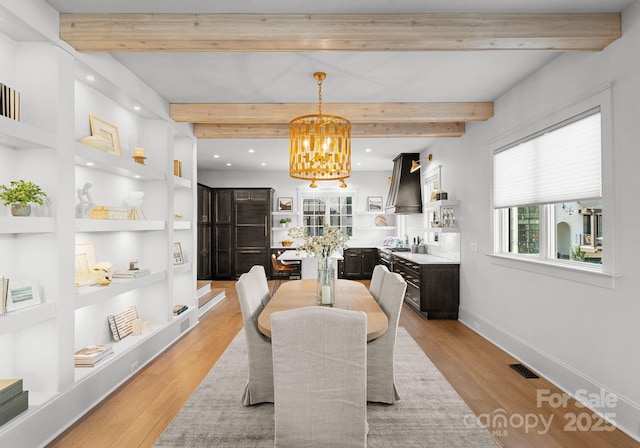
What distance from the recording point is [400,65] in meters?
3.24

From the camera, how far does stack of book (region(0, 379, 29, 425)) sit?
2.02 meters

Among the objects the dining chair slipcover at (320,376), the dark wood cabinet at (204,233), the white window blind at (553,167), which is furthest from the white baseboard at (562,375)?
the dark wood cabinet at (204,233)

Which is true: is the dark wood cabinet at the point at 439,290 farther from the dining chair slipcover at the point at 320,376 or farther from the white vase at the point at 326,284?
the dining chair slipcover at the point at 320,376

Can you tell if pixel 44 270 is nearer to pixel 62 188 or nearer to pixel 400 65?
pixel 62 188

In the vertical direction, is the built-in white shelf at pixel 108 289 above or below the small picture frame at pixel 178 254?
below

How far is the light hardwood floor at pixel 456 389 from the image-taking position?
2.29 meters

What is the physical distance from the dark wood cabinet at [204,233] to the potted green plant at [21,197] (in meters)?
5.80

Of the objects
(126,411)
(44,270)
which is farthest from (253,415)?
(44,270)

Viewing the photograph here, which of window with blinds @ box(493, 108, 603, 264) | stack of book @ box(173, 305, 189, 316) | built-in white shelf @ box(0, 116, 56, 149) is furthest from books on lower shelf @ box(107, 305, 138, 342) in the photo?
window with blinds @ box(493, 108, 603, 264)

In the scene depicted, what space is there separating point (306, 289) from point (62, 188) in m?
2.13

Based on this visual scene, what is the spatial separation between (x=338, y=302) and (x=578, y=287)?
1.90 meters

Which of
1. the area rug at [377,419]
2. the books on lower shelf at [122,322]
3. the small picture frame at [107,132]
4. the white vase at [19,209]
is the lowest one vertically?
the area rug at [377,419]

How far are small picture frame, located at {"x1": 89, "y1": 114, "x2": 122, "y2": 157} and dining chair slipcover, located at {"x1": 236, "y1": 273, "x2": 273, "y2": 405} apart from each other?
1.94 meters

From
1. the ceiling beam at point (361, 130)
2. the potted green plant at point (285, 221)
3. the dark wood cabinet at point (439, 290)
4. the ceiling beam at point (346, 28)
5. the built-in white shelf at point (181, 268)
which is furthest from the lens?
the potted green plant at point (285, 221)
